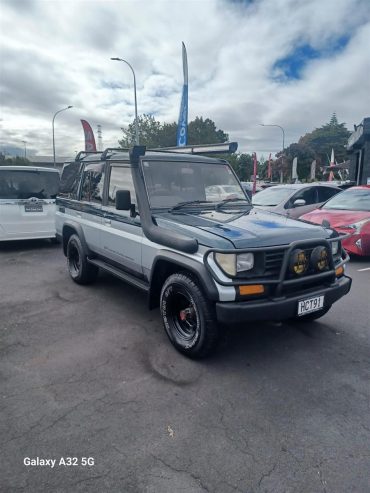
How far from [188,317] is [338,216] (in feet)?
17.2

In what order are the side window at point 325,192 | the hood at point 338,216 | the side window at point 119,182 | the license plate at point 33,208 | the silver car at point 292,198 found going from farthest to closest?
the side window at point 325,192 < the silver car at point 292,198 < the license plate at point 33,208 < the hood at point 338,216 < the side window at point 119,182

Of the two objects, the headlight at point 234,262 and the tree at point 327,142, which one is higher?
the tree at point 327,142

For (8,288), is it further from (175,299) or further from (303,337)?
(303,337)

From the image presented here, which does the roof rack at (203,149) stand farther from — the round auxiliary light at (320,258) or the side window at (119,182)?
the round auxiliary light at (320,258)

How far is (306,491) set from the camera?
1.93 meters

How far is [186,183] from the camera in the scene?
416 cm

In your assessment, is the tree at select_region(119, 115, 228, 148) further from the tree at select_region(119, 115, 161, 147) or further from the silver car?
the silver car

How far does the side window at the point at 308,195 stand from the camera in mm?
8633

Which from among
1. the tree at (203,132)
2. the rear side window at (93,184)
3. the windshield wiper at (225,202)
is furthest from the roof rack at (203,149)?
the tree at (203,132)

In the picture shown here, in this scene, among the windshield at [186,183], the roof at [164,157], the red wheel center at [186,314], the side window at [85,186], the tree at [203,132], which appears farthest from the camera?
the tree at [203,132]

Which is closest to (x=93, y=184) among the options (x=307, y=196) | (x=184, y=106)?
(x=307, y=196)

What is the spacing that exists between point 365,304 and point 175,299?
9.96 ft
